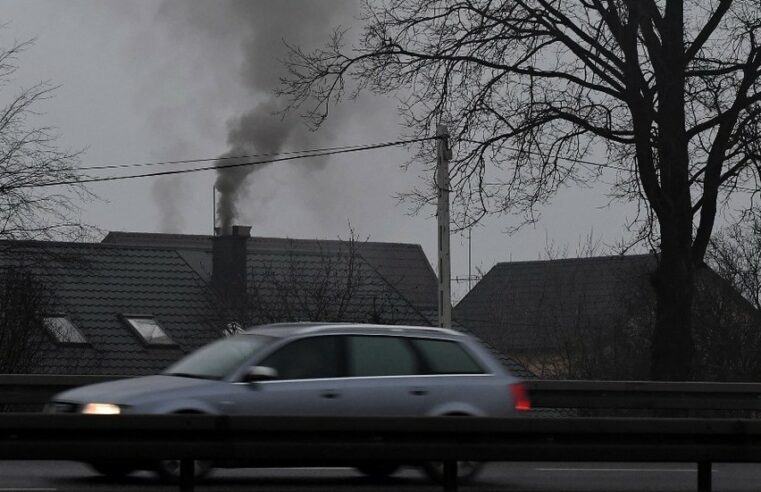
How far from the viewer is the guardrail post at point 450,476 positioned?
10070 millimetres

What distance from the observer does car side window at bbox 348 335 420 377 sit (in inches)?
491

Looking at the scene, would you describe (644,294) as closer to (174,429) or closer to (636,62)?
(636,62)

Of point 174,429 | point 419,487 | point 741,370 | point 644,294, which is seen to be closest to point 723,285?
point 644,294

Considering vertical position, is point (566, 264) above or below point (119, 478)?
above

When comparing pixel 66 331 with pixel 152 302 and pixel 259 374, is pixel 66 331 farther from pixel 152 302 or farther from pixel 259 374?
pixel 259 374

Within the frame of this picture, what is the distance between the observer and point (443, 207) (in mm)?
24734

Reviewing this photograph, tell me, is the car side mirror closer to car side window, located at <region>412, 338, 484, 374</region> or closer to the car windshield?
the car windshield

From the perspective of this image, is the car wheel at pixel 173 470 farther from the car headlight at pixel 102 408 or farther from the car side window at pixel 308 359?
the car side window at pixel 308 359

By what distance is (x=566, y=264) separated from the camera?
71.7 meters

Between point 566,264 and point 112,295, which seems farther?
point 566,264

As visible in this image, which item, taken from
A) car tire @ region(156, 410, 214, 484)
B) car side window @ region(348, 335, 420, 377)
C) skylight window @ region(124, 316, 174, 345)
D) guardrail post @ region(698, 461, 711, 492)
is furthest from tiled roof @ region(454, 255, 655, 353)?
guardrail post @ region(698, 461, 711, 492)

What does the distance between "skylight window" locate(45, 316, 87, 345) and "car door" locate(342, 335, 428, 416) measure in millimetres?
24787

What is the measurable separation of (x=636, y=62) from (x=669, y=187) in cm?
211

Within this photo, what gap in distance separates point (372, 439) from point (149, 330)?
1199 inches
